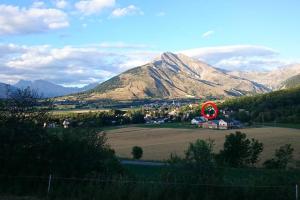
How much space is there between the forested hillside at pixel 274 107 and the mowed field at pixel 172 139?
20877 mm

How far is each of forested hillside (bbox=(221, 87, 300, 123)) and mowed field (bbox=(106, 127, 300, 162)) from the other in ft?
68.5

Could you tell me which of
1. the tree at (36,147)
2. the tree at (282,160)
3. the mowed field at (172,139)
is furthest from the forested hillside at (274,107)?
the tree at (36,147)

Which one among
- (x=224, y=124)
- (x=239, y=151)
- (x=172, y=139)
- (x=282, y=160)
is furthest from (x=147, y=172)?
(x=224, y=124)

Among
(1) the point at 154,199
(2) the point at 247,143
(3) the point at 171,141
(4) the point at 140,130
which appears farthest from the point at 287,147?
(4) the point at 140,130

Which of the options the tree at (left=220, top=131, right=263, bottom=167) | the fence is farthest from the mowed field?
the fence

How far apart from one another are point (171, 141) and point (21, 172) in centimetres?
6551

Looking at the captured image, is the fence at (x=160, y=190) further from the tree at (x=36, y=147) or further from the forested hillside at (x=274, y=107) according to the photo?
the forested hillside at (x=274, y=107)

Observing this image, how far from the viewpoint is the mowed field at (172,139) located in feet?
214

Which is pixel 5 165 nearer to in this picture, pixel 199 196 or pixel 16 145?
pixel 16 145

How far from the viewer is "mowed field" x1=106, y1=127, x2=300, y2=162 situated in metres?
65.2

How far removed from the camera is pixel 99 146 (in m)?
18.9

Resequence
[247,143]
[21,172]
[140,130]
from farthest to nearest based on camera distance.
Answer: [140,130] < [247,143] < [21,172]

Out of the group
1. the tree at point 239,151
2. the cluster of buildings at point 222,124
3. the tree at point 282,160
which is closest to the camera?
the tree at point 282,160

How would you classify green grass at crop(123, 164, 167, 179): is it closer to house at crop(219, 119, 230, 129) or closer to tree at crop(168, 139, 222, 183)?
tree at crop(168, 139, 222, 183)
